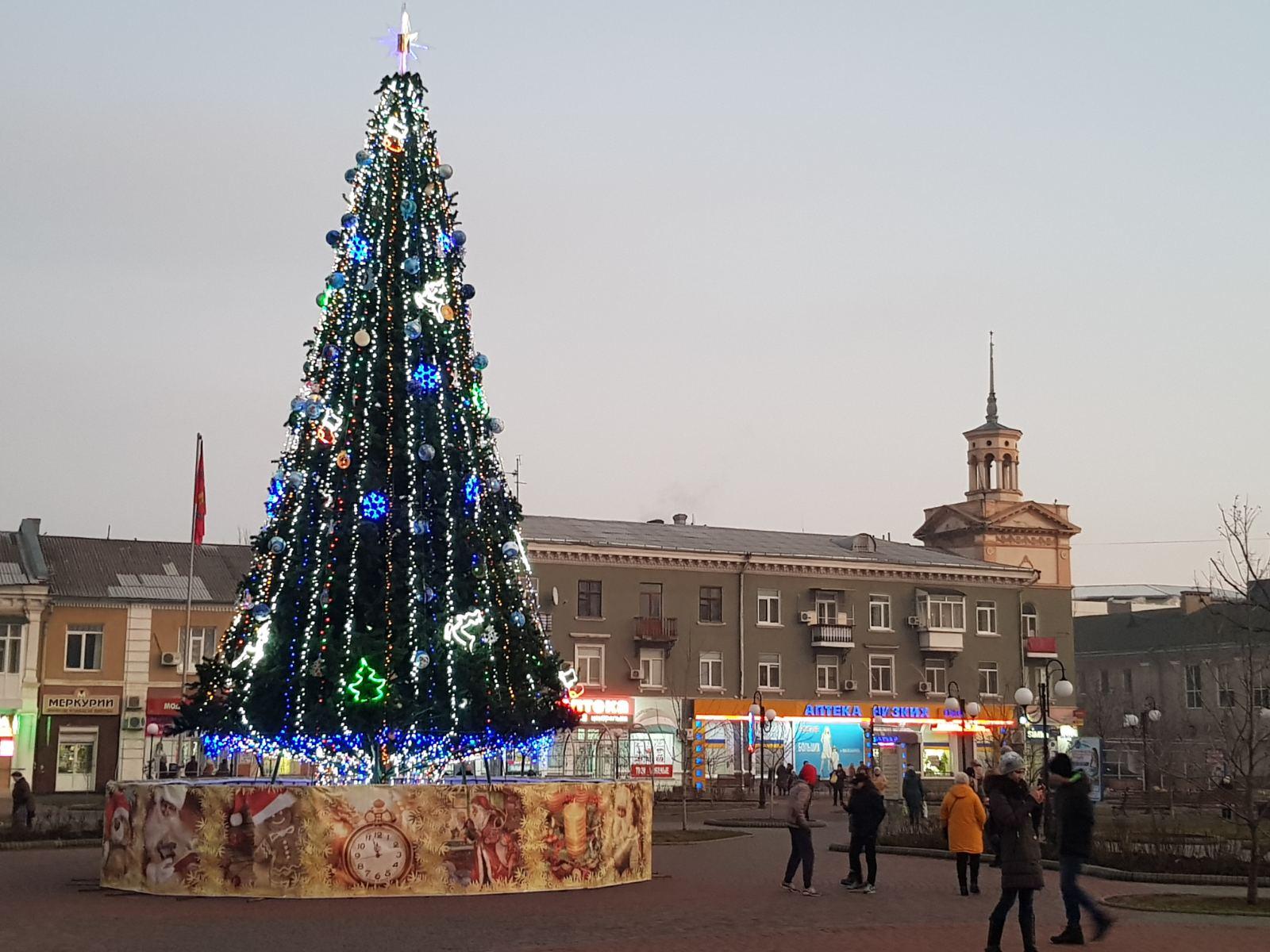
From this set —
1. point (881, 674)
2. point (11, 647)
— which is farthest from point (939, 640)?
point (11, 647)

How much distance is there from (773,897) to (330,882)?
5.05 meters

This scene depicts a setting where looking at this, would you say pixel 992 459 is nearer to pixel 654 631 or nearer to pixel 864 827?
pixel 654 631

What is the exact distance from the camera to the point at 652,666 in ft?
188

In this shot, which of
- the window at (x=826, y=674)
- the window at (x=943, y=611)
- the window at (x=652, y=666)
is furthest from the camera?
the window at (x=943, y=611)

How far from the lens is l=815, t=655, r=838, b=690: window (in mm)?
59438

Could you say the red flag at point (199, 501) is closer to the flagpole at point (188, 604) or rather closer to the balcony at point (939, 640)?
the flagpole at point (188, 604)

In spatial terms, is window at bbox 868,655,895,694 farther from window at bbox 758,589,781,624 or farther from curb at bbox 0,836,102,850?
curb at bbox 0,836,102,850

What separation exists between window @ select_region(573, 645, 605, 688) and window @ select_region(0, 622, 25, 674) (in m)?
18.6

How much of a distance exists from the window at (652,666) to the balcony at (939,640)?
35.6ft

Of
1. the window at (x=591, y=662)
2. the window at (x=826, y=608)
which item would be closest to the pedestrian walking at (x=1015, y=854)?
the window at (x=591, y=662)

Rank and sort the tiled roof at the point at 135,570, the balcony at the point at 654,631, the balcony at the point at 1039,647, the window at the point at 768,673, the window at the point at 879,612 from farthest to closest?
the balcony at the point at 1039,647, the window at the point at 879,612, the window at the point at 768,673, the balcony at the point at 654,631, the tiled roof at the point at 135,570

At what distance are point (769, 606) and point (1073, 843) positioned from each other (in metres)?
45.5

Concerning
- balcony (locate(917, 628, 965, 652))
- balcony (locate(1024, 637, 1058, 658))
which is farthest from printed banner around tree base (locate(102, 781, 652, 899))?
balcony (locate(1024, 637, 1058, 658))

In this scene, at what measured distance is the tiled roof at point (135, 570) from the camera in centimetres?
4897
